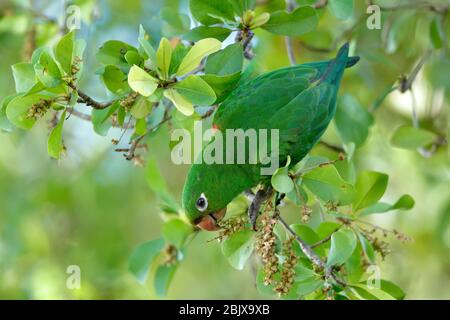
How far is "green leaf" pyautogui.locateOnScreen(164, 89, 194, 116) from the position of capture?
225 centimetres

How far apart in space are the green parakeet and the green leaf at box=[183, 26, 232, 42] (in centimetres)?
25

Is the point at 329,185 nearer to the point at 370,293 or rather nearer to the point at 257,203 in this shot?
the point at 257,203

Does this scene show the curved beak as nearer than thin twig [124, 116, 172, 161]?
No

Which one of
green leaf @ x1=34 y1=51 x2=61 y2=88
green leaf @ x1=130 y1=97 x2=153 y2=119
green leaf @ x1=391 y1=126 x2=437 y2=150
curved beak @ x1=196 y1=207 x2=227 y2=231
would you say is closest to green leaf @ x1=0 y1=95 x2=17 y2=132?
green leaf @ x1=34 y1=51 x2=61 y2=88

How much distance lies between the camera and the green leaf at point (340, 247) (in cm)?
230

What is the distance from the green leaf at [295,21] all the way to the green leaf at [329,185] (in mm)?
527

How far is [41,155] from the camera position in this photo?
5.61 m

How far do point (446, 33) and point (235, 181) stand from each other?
1701mm

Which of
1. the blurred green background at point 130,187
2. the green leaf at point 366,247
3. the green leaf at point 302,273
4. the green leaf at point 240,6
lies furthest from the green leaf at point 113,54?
the blurred green background at point 130,187

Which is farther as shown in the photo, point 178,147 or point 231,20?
point 178,147

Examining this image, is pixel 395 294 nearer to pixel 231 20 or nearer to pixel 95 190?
pixel 231 20

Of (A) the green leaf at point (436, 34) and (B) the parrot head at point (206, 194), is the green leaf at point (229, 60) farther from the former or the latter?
(A) the green leaf at point (436, 34)

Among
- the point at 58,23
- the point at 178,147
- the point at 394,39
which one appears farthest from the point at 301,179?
the point at 58,23

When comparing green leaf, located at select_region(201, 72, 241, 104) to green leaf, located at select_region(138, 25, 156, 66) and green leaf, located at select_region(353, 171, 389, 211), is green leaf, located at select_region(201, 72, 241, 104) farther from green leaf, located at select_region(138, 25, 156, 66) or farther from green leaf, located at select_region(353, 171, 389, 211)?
green leaf, located at select_region(353, 171, 389, 211)
